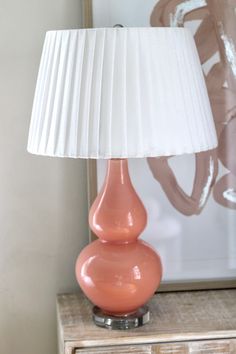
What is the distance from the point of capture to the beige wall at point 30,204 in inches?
59.6

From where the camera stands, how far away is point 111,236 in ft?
4.43

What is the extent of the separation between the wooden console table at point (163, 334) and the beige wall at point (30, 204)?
0.63 ft

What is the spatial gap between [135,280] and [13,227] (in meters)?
0.39

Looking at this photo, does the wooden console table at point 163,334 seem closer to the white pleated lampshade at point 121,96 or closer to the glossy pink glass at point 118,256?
the glossy pink glass at point 118,256

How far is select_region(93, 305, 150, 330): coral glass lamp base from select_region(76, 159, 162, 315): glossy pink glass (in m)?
0.02

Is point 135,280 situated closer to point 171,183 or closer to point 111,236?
point 111,236

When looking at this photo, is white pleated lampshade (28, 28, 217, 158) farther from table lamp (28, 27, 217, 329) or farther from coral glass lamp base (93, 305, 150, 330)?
coral glass lamp base (93, 305, 150, 330)

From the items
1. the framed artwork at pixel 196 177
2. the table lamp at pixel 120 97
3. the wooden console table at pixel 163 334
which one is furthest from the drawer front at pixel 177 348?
the table lamp at pixel 120 97

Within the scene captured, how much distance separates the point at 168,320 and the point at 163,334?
71 millimetres

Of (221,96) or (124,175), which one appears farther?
(221,96)

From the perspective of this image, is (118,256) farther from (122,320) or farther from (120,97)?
(120,97)

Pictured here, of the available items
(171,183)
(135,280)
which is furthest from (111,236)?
(171,183)

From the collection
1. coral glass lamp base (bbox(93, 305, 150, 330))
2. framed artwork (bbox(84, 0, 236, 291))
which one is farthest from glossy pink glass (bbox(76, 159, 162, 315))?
framed artwork (bbox(84, 0, 236, 291))

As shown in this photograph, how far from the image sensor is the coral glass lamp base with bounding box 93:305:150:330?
1.35m
